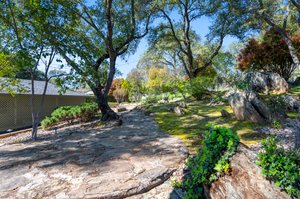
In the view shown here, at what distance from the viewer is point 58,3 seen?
5410mm

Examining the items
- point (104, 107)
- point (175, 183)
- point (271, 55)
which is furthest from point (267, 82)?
point (175, 183)

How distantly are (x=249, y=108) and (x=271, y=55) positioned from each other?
7.74 meters

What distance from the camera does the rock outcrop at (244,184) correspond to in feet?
4.73

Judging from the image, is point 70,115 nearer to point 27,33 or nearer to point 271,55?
point 27,33

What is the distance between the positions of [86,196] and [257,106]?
474cm

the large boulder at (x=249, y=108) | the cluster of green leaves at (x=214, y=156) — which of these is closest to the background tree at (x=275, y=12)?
the large boulder at (x=249, y=108)

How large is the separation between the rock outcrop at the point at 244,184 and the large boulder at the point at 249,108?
12.2 feet

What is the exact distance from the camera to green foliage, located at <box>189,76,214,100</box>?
31.3ft

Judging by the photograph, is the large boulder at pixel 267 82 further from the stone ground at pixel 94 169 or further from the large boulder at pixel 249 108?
the stone ground at pixel 94 169

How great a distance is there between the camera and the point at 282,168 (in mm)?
1417

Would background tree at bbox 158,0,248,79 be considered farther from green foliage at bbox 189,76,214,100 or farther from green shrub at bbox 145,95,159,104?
green shrub at bbox 145,95,159,104

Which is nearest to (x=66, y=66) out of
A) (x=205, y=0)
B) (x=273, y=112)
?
(x=273, y=112)

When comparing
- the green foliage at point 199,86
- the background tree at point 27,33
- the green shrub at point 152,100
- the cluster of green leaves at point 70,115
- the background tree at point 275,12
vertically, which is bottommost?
the cluster of green leaves at point 70,115

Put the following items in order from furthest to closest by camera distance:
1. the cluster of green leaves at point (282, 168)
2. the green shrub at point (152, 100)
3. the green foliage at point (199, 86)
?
the green shrub at point (152, 100), the green foliage at point (199, 86), the cluster of green leaves at point (282, 168)
